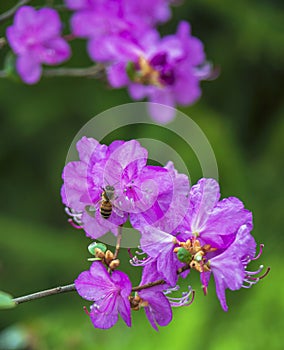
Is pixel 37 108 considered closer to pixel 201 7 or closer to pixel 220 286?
pixel 201 7

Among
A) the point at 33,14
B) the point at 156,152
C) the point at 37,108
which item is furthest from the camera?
the point at 37,108

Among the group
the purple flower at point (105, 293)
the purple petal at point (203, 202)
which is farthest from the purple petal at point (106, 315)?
the purple petal at point (203, 202)

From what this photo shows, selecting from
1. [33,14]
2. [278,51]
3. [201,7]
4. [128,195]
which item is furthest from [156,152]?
[201,7]

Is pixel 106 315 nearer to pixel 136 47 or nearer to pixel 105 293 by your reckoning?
pixel 105 293

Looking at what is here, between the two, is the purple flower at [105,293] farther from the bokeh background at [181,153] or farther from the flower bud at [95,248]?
the bokeh background at [181,153]

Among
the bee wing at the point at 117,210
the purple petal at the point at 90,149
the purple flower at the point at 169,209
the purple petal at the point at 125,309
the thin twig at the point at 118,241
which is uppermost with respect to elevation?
the purple petal at the point at 90,149

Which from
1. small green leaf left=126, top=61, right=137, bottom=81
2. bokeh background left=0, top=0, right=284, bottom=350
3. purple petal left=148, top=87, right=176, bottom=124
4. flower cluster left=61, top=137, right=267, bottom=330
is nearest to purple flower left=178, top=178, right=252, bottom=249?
flower cluster left=61, top=137, right=267, bottom=330

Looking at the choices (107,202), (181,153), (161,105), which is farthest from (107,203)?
(181,153)
